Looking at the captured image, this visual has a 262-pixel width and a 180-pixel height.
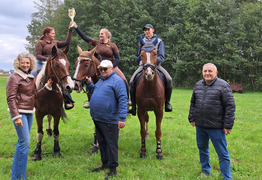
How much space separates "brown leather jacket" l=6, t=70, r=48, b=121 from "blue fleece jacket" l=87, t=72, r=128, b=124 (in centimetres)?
128

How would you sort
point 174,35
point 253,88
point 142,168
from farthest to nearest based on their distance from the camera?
1. point 174,35
2. point 253,88
3. point 142,168

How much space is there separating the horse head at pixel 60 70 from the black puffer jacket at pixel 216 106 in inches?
116

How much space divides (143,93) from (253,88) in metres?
27.1

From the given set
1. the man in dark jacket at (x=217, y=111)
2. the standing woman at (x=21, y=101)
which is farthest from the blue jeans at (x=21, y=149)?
the man in dark jacket at (x=217, y=111)

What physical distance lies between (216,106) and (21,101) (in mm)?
3938

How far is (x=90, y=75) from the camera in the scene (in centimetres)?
530

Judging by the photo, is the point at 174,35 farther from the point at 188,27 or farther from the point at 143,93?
the point at 143,93

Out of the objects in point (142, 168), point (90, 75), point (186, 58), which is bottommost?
point (142, 168)

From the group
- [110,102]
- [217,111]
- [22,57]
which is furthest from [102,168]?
[22,57]

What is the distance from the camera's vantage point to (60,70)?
4809 millimetres

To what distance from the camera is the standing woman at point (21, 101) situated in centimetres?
379

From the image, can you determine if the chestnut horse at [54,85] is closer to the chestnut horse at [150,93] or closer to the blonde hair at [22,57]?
the blonde hair at [22,57]

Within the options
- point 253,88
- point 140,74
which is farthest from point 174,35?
point 140,74

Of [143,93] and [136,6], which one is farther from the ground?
[136,6]
